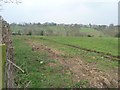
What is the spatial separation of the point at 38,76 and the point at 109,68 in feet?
20.2

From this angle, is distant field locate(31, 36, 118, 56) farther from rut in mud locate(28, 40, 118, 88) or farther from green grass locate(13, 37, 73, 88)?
green grass locate(13, 37, 73, 88)

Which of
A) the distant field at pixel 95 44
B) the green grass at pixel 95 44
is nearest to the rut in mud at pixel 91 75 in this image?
the green grass at pixel 95 44

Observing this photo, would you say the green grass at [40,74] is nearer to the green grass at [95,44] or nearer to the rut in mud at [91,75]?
the rut in mud at [91,75]

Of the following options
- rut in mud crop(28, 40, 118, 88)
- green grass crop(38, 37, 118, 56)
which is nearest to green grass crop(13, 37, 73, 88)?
rut in mud crop(28, 40, 118, 88)

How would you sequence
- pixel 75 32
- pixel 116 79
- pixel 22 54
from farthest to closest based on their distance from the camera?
pixel 75 32 → pixel 22 54 → pixel 116 79

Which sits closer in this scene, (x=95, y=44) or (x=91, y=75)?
(x=91, y=75)

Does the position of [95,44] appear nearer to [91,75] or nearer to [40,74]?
[91,75]

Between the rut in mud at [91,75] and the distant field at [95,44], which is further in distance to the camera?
the distant field at [95,44]

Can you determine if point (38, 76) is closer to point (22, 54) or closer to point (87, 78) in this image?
point (87, 78)

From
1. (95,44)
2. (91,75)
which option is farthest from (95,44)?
(91,75)

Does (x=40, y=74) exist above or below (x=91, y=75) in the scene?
above

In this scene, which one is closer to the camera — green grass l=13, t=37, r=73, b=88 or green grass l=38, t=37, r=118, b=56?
green grass l=13, t=37, r=73, b=88

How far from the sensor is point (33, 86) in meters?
12.1

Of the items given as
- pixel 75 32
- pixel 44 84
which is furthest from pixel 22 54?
pixel 75 32
